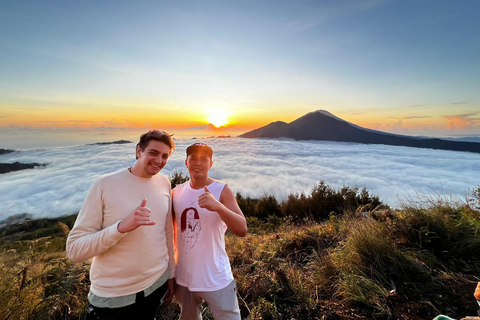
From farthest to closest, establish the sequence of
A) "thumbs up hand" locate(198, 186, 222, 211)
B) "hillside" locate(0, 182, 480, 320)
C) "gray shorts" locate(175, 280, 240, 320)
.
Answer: "hillside" locate(0, 182, 480, 320)
"gray shorts" locate(175, 280, 240, 320)
"thumbs up hand" locate(198, 186, 222, 211)

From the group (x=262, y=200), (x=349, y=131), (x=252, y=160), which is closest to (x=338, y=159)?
(x=252, y=160)

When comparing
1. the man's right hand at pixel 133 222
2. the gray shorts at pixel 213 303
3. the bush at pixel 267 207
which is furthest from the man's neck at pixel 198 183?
the bush at pixel 267 207

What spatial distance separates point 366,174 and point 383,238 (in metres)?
86.6

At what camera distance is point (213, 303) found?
2.06 metres

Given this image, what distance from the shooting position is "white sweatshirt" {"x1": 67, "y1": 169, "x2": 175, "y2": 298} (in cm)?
165

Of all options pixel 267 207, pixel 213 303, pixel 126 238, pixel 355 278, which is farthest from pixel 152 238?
pixel 267 207

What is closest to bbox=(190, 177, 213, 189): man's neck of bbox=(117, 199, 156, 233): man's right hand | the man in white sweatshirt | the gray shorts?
the man in white sweatshirt

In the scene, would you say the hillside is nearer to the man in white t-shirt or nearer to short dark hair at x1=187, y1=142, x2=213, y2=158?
the man in white t-shirt

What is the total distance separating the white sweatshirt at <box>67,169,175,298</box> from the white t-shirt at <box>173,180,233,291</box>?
26 cm

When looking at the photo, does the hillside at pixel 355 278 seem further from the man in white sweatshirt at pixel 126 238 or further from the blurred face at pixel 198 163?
the blurred face at pixel 198 163

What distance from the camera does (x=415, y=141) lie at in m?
114

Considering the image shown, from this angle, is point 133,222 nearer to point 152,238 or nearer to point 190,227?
point 152,238

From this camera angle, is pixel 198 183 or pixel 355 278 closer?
pixel 198 183

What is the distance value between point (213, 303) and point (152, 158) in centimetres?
142
